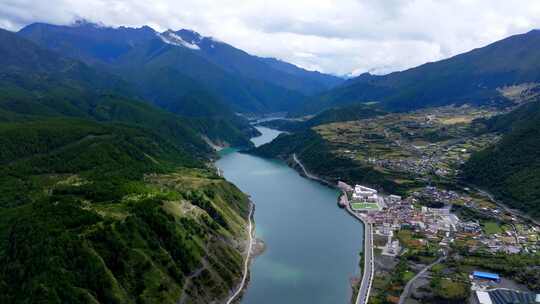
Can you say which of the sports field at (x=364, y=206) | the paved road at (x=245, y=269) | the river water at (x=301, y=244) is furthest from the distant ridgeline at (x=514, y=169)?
the paved road at (x=245, y=269)

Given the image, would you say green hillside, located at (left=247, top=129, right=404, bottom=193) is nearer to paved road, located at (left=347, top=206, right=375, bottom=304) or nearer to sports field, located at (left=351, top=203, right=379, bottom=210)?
sports field, located at (left=351, top=203, right=379, bottom=210)

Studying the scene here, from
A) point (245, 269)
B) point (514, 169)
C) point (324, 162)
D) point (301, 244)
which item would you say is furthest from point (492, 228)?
point (324, 162)

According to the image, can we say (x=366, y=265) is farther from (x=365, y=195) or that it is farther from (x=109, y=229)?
(x=109, y=229)

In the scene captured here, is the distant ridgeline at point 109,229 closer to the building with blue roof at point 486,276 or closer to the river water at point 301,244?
the river water at point 301,244

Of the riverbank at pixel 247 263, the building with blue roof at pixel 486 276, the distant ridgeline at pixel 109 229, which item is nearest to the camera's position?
the distant ridgeline at pixel 109 229

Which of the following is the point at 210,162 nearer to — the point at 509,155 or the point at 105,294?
the point at 509,155

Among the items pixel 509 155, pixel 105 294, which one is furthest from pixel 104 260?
pixel 509 155
